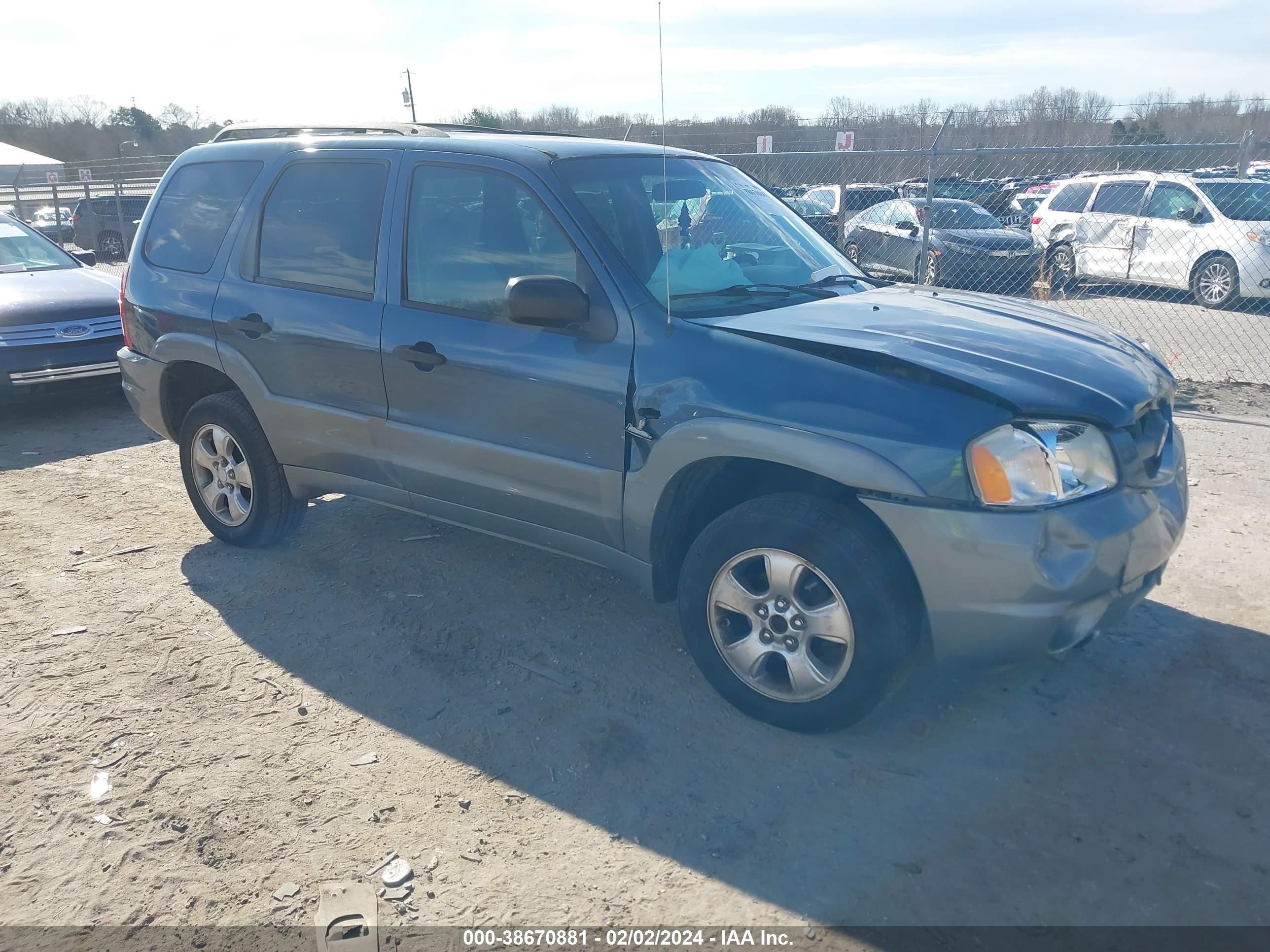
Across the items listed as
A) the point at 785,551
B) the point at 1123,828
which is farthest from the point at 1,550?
the point at 1123,828

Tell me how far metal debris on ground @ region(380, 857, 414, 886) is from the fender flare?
51.9 inches

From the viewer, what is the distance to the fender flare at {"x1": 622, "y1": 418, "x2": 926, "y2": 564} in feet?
9.52

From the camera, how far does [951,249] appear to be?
43.3ft

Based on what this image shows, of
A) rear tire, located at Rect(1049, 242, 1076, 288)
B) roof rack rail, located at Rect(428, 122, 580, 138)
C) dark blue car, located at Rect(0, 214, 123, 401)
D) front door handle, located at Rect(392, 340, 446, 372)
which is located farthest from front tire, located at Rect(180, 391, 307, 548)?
rear tire, located at Rect(1049, 242, 1076, 288)

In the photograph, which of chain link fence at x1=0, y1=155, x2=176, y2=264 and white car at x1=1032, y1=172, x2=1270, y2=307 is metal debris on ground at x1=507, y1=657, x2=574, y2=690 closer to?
white car at x1=1032, y1=172, x2=1270, y2=307

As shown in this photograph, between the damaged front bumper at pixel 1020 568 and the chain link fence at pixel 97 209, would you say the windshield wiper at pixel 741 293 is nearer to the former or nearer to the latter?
the damaged front bumper at pixel 1020 568

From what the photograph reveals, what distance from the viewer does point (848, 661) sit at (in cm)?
308

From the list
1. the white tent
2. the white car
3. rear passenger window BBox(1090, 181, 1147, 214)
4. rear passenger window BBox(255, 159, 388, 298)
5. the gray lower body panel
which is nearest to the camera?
rear passenger window BBox(255, 159, 388, 298)

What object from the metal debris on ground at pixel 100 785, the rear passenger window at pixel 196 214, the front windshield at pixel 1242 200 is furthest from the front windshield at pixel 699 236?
the front windshield at pixel 1242 200

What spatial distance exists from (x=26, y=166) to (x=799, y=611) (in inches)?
1386

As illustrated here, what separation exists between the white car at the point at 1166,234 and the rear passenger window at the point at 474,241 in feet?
37.3

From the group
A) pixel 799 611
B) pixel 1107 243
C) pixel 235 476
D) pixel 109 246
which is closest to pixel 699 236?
pixel 799 611

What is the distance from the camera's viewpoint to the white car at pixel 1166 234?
12180mm

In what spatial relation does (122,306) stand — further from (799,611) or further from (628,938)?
(628,938)
